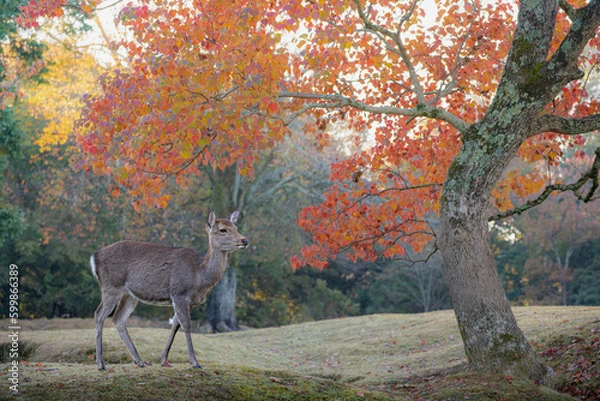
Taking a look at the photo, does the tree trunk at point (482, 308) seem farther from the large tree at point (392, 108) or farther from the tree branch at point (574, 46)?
the tree branch at point (574, 46)

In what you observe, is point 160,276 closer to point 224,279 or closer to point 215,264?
point 215,264

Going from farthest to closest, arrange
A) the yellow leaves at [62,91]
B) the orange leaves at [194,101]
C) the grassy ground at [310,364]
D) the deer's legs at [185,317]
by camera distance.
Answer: the yellow leaves at [62,91], the orange leaves at [194,101], the deer's legs at [185,317], the grassy ground at [310,364]

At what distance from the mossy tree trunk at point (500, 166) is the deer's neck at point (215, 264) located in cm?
338

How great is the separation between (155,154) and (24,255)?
20.2 m

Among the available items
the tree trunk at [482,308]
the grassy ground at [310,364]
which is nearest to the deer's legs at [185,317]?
the grassy ground at [310,364]

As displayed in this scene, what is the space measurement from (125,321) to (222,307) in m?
17.3

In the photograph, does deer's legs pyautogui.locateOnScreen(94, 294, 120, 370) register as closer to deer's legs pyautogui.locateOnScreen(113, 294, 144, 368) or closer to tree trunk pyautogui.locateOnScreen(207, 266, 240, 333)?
deer's legs pyautogui.locateOnScreen(113, 294, 144, 368)

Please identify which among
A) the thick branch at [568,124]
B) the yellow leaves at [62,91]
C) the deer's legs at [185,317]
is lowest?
the deer's legs at [185,317]

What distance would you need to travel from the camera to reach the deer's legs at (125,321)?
838 cm

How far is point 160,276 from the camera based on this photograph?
27.3 ft

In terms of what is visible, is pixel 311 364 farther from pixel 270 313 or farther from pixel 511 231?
pixel 511 231

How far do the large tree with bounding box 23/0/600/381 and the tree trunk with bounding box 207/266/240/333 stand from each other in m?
13.3

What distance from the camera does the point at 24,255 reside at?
1141 inches

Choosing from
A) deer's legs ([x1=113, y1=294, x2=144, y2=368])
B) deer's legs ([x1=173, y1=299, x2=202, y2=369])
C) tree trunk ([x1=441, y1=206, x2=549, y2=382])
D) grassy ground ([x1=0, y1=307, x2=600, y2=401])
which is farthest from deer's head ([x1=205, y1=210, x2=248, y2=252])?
tree trunk ([x1=441, y1=206, x2=549, y2=382])
